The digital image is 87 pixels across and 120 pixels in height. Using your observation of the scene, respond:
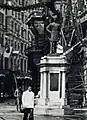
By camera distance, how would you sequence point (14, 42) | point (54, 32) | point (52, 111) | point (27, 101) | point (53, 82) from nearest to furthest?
point (27, 101)
point (52, 111)
point (53, 82)
point (54, 32)
point (14, 42)

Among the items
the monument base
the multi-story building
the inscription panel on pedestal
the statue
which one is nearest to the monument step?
the monument base

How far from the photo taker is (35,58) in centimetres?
5856

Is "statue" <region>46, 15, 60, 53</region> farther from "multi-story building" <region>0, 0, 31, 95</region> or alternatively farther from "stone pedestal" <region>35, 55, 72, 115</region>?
"multi-story building" <region>0, 0, 31, 95</region>

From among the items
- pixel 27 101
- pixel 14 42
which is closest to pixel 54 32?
pixel 27 101

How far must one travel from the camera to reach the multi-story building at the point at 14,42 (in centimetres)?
7494

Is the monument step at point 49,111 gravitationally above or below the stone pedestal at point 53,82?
below

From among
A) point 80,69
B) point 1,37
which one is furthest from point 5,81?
point 80,69

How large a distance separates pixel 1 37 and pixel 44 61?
167 feet

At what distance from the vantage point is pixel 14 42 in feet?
270

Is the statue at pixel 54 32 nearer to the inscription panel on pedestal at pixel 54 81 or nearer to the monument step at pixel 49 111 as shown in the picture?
the inscription panel on pedestal at pixel 54 81

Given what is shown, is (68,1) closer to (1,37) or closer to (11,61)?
(1,37)

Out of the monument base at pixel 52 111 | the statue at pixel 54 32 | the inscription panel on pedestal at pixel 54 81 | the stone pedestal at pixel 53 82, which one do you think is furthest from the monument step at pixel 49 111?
the statue at pixel 54 32

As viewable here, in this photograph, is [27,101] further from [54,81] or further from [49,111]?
[54,81]

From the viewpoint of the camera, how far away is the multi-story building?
2950 inches
